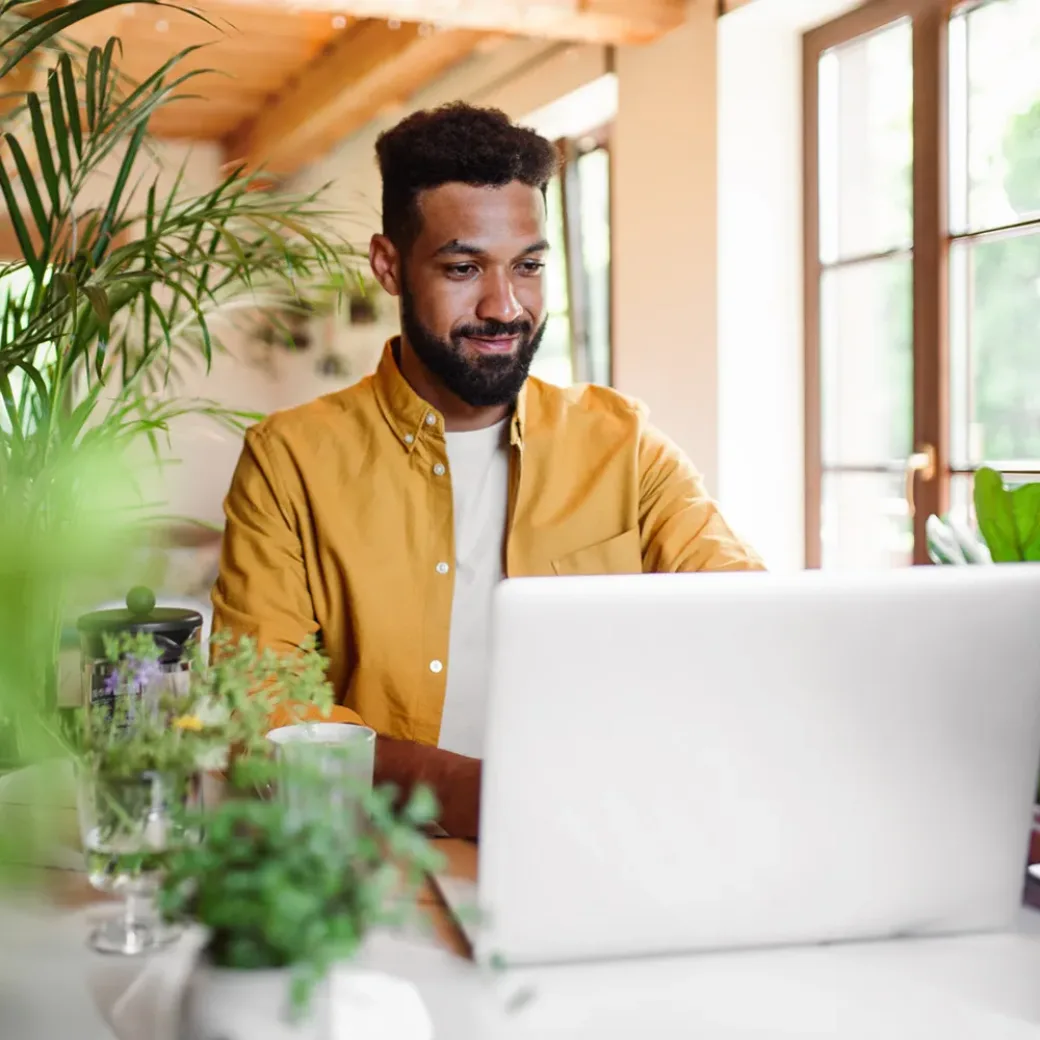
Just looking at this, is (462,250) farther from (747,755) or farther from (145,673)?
(747,755)

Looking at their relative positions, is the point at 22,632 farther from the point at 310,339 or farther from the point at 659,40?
the point at 310,339

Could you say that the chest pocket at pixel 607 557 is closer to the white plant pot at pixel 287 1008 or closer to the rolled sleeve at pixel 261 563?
the rolled sleeve at pixel 261 563

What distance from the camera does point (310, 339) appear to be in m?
7.86

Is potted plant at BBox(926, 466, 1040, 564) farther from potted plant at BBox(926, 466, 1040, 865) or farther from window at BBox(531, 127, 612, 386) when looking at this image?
window at BBox(531, 127, 612, 386)

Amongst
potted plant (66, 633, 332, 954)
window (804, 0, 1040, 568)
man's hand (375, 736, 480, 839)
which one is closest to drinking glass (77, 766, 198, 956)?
potted plant (66, 633, 332, 954)

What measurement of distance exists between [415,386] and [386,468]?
16cm

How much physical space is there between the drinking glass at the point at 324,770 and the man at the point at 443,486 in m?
0.62

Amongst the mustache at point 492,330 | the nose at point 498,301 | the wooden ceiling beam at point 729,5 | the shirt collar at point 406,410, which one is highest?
the wooden ceiling beam at point 729,5

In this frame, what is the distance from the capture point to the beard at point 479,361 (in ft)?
5.68

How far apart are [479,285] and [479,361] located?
11 cm

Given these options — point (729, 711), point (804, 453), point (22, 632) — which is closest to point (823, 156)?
point (804, 453)

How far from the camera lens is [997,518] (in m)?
1.17

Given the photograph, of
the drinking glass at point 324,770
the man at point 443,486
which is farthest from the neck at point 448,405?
the drinking glass at point 324,770

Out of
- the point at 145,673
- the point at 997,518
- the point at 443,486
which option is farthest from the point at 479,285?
the point at 145,673
